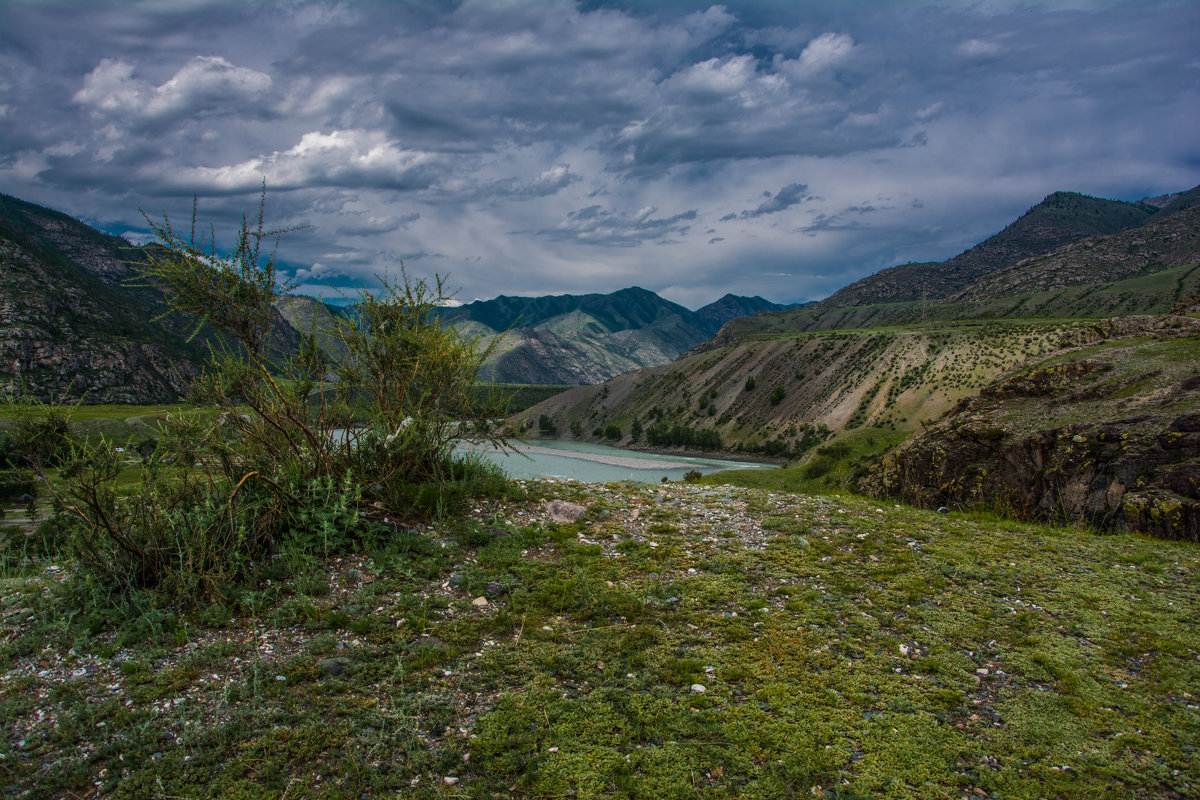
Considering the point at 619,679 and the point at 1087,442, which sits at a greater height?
the point at 1087,442

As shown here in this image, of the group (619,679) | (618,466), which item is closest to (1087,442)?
(619,679)

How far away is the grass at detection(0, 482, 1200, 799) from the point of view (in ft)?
14.1

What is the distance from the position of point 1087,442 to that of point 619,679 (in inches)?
541

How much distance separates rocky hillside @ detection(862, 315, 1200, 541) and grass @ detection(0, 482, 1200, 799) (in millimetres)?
3999

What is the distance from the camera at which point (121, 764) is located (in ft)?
13.9

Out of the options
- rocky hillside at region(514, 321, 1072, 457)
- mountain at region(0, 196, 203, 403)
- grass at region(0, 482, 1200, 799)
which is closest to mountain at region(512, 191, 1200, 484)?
rocky hillside at region(514, 321, 1072, 457)

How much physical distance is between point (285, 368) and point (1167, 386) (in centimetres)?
1930

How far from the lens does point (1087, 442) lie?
1329 centimetres

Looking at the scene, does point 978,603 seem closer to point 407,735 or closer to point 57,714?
point 407,735

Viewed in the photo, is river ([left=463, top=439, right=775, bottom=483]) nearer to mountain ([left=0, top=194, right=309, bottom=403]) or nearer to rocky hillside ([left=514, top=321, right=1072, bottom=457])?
rocky hillside ([left=514, top=321, right=1072, bottom=457])

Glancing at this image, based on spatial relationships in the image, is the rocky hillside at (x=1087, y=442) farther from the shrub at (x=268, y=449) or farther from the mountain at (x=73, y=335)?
the mountain at (x=73, y=335)

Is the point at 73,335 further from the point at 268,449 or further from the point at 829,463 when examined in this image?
the point at 268,449

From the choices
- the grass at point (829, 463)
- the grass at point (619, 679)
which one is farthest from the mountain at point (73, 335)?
the grass at point (619, 679)

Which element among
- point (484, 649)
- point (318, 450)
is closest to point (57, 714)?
point (484, 649)
